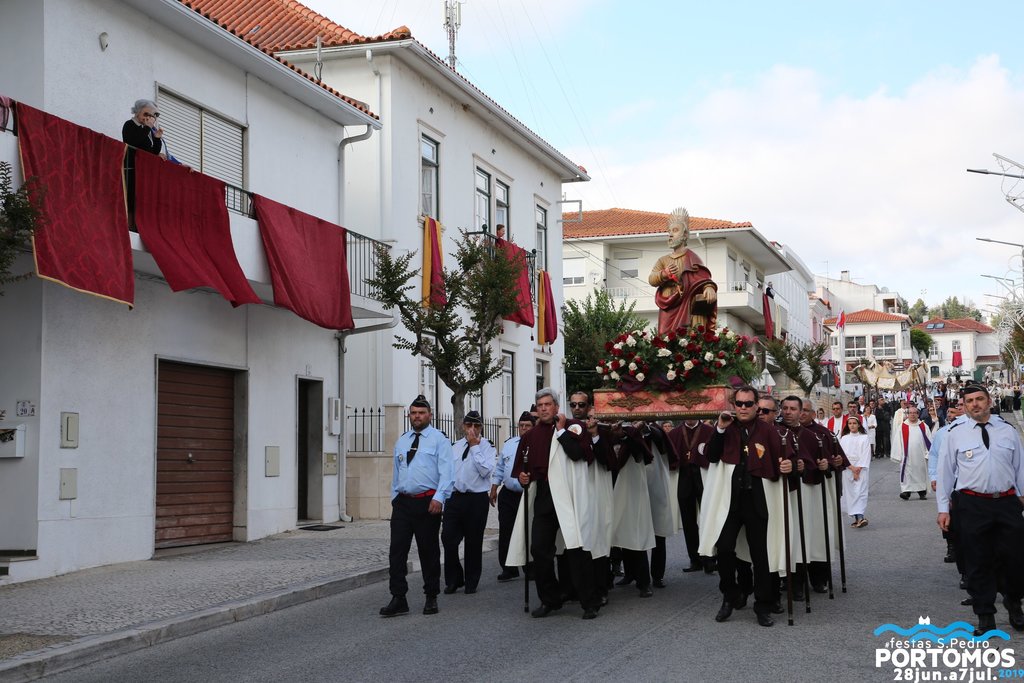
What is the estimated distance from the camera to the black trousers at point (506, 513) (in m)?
12.8

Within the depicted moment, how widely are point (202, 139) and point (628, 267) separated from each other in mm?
32799

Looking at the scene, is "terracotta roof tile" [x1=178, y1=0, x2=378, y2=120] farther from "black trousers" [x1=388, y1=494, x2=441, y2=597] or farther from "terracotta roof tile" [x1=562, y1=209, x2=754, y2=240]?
"terracotta roof tile" [x1=562, y1=209, x2=754, y2=240]

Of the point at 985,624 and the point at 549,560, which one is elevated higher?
the point at 549,560

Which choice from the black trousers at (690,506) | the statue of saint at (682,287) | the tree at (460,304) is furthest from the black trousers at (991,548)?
the tree at (460,304)

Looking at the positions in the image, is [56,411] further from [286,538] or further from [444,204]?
[444,204]

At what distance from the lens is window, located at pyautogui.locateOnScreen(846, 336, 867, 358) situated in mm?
104875

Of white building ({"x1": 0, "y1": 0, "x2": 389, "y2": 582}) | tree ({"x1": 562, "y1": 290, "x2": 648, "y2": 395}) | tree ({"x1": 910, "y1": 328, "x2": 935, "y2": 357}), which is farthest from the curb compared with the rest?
tree ({"x1": 910, "y1": 328, "x2": 935, "y2": 357})

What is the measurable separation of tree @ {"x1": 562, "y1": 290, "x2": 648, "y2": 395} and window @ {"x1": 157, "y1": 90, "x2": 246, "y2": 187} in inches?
819

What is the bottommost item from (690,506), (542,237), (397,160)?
(690,506)

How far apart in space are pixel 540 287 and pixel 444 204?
5370 mm

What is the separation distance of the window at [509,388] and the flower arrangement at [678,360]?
1504 cm

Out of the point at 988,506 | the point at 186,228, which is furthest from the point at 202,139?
the point at 988,506

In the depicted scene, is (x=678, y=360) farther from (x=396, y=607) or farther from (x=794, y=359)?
(x=794, y=359)

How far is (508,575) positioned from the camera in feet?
42.3
